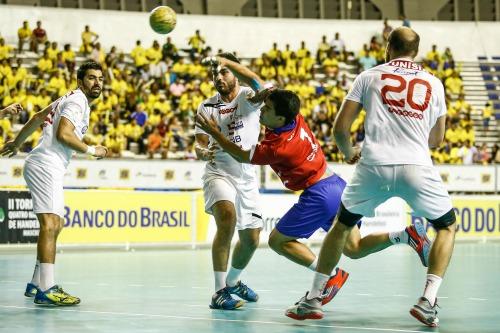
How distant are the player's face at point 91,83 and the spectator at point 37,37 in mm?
24309

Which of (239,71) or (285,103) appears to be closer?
(285,103)

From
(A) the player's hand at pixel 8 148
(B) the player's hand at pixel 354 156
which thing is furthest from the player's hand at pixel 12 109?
(B) the player's hand at pixel 354 156

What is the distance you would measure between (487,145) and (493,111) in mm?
2803

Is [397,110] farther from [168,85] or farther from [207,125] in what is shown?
[168,85]

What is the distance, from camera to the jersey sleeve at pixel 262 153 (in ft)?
30.5

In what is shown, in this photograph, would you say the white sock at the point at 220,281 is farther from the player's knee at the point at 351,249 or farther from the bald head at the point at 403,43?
the bald head at the point at 403,43

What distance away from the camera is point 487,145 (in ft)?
123

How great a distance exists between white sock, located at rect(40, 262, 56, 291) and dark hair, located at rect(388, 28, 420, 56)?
162 inches

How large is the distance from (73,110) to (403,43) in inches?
145

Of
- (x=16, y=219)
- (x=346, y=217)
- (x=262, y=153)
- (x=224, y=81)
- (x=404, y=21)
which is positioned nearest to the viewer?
(x=346, y=217)

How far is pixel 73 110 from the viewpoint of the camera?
1037 cm

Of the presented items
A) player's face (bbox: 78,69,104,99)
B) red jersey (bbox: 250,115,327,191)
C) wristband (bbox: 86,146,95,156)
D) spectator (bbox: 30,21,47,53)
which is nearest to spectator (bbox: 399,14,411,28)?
spectator (bbox: 30,21,47,53)

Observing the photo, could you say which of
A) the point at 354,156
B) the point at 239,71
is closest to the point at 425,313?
the point at 354,156

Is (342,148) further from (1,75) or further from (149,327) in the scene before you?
(1,75)
